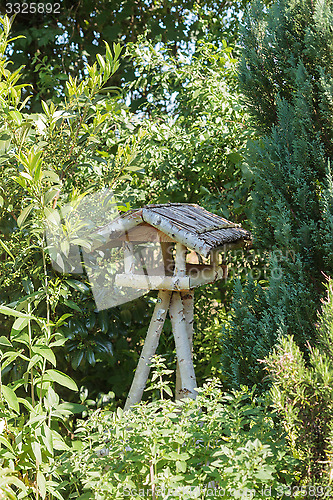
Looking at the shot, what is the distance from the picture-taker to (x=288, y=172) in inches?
90.6

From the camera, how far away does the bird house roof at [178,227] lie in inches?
86.9

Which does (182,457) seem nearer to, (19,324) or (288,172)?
(19,324)

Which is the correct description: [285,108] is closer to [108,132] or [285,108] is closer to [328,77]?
[328,77]

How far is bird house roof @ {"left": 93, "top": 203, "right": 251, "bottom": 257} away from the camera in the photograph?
2.21 meters

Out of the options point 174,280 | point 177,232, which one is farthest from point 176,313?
point 177,232

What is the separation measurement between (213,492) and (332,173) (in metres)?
1.59

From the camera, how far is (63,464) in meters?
1.86

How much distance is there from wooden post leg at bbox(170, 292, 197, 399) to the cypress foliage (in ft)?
0.73

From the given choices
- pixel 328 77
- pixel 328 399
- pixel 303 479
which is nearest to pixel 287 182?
pixel 328 77

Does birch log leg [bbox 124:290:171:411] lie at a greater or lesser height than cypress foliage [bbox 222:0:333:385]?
lesser

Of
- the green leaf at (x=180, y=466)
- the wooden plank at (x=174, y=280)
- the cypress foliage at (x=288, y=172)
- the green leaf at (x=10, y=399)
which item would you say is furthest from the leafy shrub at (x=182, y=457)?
the wooden plank at (x=174, y=280)

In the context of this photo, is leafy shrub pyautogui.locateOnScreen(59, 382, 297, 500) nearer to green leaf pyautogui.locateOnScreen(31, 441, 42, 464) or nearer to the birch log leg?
green leaf pyautogui.locateOnScreen(31, 441, 42, 464)

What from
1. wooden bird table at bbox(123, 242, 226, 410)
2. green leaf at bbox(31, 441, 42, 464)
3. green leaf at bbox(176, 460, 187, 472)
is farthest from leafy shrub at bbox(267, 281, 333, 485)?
green leaf at bbox(31, 441, 42, 464)

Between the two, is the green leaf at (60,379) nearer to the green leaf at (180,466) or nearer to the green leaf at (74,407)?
the green leaf at (74,407)
